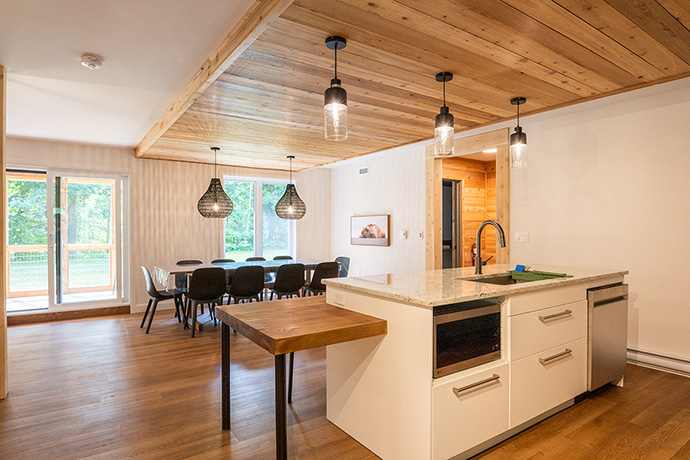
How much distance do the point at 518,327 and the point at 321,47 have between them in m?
2.02

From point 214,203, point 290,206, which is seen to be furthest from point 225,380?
point 290,206

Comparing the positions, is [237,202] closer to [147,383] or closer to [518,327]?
[147,383]

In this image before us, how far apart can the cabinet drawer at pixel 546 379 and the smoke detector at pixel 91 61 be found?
11.1 ft

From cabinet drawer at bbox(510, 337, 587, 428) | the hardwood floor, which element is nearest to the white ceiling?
the hardwood floor

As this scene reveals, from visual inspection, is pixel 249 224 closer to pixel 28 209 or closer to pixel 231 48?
pixel 28 209

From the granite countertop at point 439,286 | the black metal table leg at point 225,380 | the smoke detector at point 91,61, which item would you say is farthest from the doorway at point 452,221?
the smoke detector at point 91,61

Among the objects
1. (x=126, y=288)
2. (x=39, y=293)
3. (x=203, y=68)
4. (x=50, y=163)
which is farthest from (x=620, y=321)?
(x=39, y=293)

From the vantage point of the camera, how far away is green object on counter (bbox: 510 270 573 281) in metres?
2.74

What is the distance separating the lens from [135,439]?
7.43 feet

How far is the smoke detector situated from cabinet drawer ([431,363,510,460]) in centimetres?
308

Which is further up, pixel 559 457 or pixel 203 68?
pixel 203 68

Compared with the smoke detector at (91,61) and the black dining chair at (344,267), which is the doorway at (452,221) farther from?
the smoke detector at (91,61)

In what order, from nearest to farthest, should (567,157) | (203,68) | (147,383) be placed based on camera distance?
(203,68)
(147,383)
(567,157)

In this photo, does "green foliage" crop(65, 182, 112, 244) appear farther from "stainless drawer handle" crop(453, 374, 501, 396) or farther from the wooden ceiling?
"stainless drawer handle" crop(453, 374, 501, 396)
